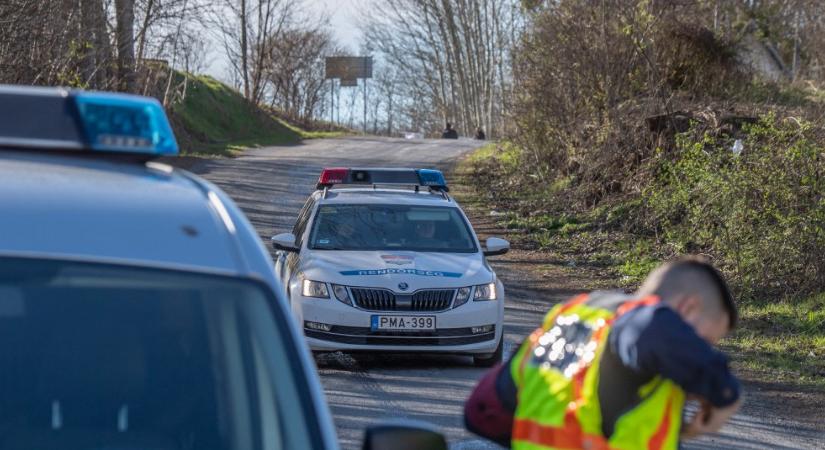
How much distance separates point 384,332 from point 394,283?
42 centimetres

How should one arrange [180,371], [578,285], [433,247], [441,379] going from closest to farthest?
[180,371] → [441,379] → [433,247] → [578,285]

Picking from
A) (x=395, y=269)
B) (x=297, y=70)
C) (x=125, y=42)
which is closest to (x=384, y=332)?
(x=395, y=269)

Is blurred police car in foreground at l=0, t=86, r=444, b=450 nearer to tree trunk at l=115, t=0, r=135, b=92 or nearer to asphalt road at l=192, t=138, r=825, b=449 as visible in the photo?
asphalt road at l=192, t=138, r=825, b=449

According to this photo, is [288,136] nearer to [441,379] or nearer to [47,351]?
[441,379]

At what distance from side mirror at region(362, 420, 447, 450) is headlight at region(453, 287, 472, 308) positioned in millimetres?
7223

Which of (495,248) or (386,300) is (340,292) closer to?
(386,300)

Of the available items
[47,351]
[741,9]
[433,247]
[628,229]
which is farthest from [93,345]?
[741,9]

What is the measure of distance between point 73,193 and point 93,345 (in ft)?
1.28

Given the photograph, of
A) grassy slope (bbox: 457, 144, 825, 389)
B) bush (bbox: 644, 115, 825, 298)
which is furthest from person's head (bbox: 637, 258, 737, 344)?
bush (bbox: 644, 115, 825, 298)

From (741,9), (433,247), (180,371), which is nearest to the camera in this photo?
(180,371)

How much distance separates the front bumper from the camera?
1009 centimetres

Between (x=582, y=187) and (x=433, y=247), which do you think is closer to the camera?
(x=433, y=247)

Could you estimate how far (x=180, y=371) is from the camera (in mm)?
3143

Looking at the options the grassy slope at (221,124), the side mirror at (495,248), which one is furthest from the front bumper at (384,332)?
the grassy slope at (221,124)
